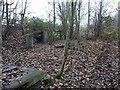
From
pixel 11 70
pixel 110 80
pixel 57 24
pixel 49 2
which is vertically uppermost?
pixel 49 2

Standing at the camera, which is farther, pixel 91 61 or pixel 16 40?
pixel 16 40

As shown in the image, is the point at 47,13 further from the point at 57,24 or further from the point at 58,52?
the point at 58,52

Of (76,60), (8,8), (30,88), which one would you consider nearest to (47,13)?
(8,8)

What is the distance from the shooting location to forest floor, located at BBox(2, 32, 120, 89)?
17.6 feet

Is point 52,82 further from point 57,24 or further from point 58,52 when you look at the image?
point 57,24

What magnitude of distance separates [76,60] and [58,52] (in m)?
1.27

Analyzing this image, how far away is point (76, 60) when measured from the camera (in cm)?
710

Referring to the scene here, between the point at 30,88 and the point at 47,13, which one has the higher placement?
the point at 47,13

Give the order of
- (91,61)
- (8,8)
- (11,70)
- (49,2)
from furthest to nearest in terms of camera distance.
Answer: (49,2)
(8,8)
(91,61)
(11,70)

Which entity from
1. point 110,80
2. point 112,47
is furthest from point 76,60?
point 112,47

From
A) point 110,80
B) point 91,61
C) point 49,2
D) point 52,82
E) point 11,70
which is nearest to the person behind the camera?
point 11,70

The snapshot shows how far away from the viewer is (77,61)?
6.99 m

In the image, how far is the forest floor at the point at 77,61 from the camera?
537 cm

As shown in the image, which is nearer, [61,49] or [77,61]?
[77,61]
